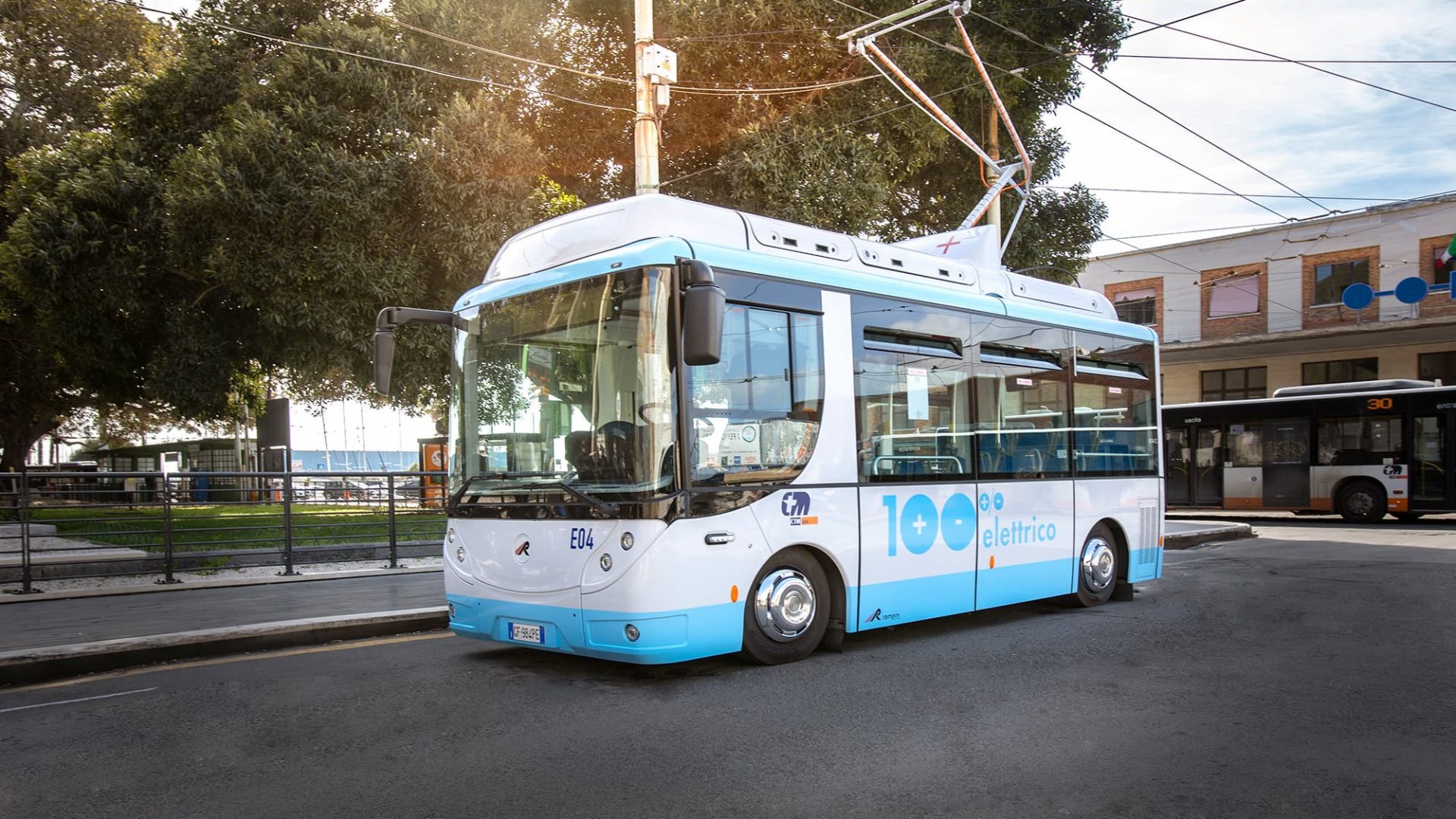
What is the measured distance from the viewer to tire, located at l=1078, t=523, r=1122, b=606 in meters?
9.76

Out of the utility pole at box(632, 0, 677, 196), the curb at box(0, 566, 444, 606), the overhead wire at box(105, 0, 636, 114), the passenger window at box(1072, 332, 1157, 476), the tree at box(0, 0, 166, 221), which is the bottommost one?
the curb at box(0, 566, 444, 606)

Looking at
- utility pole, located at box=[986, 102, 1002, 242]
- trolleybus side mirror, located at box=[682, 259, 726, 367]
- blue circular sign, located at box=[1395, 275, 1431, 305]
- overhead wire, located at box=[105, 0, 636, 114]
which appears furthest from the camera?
blue circular sign, located at box=[1395, 275, 1431, 305]

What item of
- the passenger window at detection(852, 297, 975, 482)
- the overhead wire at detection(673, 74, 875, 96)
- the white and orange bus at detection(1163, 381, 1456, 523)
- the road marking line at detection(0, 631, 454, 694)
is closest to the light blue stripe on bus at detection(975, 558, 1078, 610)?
the passenger window at detection(852, 297, 975, 482)

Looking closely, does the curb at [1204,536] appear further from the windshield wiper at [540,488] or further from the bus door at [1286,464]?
the windshield wiper at [540,488]

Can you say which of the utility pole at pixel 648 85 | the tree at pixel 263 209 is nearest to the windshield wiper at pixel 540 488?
the utility pole at pixel 648 85

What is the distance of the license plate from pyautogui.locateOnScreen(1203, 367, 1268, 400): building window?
35.9 m

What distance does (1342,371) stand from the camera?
34750mm

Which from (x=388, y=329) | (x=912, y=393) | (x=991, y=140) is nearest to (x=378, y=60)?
(x=388, y=329)

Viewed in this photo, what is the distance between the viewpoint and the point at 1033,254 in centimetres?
2169

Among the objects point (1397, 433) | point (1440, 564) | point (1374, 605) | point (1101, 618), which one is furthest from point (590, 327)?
point (1397, 433)

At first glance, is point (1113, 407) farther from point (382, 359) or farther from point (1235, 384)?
point (1235, 384)

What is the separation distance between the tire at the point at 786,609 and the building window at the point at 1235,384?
34419 mm

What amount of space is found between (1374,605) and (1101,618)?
2.63 metres

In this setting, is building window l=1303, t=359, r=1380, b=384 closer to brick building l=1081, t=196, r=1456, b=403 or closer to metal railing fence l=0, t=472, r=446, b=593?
brick building l=1081, t=196, r=1456, b=403
